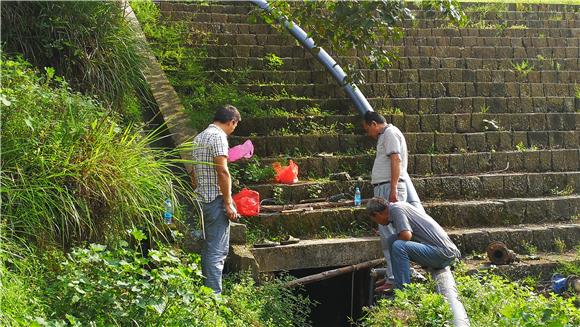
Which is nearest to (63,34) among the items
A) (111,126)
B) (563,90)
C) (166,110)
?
(166,110)

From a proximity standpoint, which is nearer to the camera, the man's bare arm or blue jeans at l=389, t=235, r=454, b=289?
the man's bare arm

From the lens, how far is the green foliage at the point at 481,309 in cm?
523

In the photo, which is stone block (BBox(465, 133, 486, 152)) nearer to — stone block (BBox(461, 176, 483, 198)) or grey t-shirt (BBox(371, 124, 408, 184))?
stone block (BBox(461, 176, 483, 198))

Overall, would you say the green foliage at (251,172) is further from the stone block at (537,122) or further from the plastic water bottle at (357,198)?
the stone block at (537,122)

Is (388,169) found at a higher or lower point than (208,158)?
lower

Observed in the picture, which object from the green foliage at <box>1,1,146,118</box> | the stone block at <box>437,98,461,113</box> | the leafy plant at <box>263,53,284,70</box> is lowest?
the stone block at <box>437,98,461,113</box>

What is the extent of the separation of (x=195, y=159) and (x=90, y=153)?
0.97 meters

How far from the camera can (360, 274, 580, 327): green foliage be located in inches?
206

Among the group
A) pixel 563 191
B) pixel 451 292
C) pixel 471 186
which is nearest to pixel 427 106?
pixel 471 186

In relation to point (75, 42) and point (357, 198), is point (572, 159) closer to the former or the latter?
point (357, 198)

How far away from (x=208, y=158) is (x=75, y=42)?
7.88 feet

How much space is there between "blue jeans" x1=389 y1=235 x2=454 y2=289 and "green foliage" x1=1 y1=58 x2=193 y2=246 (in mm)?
1884

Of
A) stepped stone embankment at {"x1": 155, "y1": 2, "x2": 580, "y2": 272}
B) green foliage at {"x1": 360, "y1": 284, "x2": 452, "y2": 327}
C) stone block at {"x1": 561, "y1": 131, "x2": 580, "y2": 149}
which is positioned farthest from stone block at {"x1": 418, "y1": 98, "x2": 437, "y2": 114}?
green foliage at {"x1": 360, "y1": 284, "x2": 452, "y2": 327}

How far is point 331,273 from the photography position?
7406 mm
